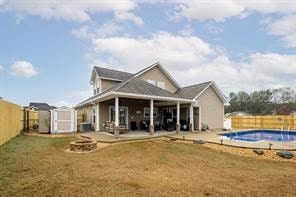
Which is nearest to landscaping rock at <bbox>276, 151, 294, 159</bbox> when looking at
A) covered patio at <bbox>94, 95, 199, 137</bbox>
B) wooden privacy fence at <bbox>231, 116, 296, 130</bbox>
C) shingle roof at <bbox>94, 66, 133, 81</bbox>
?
covered patio at <bbox>94, 95, 199, 137</bbox>

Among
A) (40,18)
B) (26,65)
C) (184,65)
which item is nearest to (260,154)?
(40,18)

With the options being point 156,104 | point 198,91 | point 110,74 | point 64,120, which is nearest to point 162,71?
point 156,104

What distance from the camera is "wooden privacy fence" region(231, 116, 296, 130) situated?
88.2ft

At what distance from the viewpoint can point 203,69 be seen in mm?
31484

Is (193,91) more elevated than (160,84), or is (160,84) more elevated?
(160,84)

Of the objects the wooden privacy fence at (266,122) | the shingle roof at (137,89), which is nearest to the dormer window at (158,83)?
the shingle roof at (137,89)

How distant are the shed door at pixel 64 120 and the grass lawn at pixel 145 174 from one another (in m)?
10.2

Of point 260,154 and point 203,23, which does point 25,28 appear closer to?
point 203,23

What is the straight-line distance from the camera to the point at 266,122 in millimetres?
28422

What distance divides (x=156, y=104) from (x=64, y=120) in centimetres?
830

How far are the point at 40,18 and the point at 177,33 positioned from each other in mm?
10726

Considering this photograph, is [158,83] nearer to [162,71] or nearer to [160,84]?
[160,84]

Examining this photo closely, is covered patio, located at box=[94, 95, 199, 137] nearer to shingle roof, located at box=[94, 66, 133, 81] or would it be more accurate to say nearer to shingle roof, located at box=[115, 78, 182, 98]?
shingle roof, located at box=[115, 78, 182, 98]

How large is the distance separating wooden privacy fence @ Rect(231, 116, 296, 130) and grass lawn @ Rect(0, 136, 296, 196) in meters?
19.3
